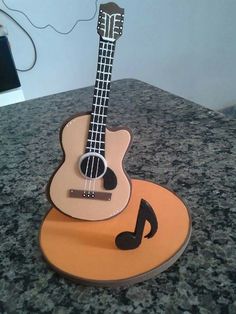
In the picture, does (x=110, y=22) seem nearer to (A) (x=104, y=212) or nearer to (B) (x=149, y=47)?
(A) (x=104, y=212)

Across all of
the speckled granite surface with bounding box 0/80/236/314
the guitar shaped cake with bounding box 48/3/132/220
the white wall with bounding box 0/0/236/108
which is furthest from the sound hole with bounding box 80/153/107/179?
the white wall with bounding box 0/0/236/108

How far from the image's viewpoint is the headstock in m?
0.46

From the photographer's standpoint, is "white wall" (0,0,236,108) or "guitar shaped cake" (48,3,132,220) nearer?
"guitar shaped cake" (48,3,132,220)

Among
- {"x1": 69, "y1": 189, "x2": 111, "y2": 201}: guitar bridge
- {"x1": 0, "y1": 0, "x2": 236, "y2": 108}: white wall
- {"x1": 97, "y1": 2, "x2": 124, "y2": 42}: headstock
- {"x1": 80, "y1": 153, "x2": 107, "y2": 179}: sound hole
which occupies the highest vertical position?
{"x1": 97, "y1": 2, "x2": 124, "y2": 42}: headstock

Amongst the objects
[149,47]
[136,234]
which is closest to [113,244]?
[136,234]

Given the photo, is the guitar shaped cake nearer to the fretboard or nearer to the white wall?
the fretboard

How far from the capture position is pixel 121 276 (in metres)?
0.43

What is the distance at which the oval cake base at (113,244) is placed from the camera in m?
0.44

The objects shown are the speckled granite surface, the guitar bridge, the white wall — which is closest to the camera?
the speckled granite surface

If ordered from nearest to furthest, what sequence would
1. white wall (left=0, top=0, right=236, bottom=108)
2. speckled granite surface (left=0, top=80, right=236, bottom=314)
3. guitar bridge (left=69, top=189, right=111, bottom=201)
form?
speckled granite surface (left=0, top=80, right=236, bottom=314), guitar bridge (left=69, top=189, right=111, bottom=201), white wall (left=0, top=0, right=236, bottom=108)

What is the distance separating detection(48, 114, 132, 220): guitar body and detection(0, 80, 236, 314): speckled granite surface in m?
0.09

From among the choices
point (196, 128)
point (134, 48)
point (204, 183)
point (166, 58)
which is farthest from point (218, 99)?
point (204, 183)

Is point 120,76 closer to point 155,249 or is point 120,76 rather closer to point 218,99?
point 218,99

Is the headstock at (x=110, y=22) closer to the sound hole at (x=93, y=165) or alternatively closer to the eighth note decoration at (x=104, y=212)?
the eighth note decoration at (x=104, y=212)
